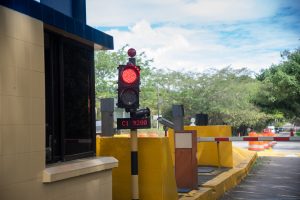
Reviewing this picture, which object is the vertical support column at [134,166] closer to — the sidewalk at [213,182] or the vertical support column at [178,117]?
the sidewalk at [213,182]

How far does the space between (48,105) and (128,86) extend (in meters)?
1.43

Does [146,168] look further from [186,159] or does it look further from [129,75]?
[186,159]

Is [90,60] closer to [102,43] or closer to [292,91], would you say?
[102,43]

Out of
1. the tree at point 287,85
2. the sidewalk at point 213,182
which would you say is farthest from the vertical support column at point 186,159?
A: the tree at point 287,85

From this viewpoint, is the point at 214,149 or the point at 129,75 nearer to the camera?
the point at 129,75

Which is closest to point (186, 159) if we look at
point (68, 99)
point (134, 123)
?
point (134, 123)

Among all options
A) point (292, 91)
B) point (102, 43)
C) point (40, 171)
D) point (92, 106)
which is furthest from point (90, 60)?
point (292, 91)

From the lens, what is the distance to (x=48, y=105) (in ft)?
15.5

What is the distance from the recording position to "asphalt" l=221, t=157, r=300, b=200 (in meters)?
8.84

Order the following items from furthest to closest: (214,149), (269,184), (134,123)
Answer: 1. (214,149)
2. (269,184)
3. (134,123)

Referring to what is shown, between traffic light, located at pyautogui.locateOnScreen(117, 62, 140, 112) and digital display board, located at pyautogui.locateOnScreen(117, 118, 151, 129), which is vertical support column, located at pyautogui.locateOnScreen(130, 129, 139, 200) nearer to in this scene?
digital display board, located at pyautogui.locateOnScreen(117, 118, 151, 129)

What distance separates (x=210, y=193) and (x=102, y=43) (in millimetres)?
4017

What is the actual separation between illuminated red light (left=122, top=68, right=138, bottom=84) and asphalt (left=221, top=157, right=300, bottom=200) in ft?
13.2

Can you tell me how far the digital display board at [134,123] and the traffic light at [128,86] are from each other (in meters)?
0.21
